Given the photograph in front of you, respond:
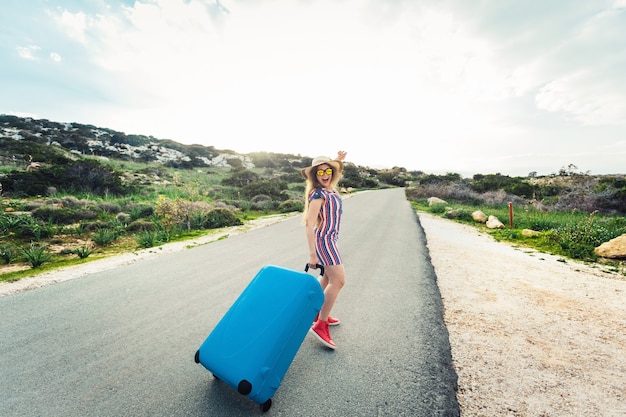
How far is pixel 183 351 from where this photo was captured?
2.89 metres

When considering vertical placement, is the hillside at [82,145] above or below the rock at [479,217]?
above

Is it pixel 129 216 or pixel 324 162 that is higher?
pixel 324 162

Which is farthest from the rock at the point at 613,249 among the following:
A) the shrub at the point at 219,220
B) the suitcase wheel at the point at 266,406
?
the shrub at the point at 219,220

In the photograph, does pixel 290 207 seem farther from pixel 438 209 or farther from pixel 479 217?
pixel 479 217

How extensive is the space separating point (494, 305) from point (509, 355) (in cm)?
147

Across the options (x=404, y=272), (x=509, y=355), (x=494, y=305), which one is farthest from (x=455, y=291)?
(x=509, y=355)

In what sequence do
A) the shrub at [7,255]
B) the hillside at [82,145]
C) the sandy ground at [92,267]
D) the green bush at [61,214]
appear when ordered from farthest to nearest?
the hillside at [82,145], the green bush at [61,214], the shrub at [7,255], the sandy ground at [92,267]

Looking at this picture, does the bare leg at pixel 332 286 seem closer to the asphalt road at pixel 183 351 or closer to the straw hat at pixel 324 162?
the asphalt road at pixel 183 351

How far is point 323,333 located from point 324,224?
1176 mm

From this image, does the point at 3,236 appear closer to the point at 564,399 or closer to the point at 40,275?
the point at 40,275

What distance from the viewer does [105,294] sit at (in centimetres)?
423

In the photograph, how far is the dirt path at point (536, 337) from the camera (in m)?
2.42

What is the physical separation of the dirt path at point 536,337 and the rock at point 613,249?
1.41m

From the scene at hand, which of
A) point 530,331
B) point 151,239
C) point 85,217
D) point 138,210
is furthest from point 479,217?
point 85,217
